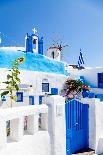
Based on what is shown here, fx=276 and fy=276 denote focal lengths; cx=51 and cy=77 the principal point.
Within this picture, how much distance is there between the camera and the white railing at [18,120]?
7234 millimetres

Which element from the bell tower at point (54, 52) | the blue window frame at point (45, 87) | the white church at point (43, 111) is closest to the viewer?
the white church at point (43, 111)

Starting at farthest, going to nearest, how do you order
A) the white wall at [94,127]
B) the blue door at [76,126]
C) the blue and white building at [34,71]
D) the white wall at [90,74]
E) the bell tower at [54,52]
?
the bell tower at [54,52], the white wall at [90,74], the blue and white building at [34,71], the white wall at [94,127], the blue door at [76,126]

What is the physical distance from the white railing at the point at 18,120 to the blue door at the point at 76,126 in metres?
2.13

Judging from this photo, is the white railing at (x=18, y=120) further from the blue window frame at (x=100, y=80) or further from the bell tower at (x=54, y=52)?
the bell tower at (x=54, y=52)

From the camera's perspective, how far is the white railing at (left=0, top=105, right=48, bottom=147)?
7.23 meters

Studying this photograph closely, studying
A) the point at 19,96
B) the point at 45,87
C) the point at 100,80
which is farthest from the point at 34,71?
the point at 100,80

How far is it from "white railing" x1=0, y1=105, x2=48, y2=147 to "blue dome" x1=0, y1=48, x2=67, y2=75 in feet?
34.1

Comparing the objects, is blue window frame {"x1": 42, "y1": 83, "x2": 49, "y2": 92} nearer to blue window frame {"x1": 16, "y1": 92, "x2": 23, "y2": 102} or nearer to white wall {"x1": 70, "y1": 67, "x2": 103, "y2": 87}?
blue window frame {"x1": 16, "y1": 92, "x2": 23, "y2": 102}

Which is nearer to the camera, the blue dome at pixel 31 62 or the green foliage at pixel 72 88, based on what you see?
the blue dome at pixel 31 62

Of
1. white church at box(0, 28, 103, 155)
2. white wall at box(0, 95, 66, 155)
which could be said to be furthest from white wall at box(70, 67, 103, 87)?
white wall at box(0, 95, 66, 155)

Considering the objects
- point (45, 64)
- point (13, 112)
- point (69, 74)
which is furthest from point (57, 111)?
point (69, 74)

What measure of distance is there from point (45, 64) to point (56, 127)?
12.8 metres

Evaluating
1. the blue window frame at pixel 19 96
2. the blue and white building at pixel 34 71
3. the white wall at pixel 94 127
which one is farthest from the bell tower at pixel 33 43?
the white wall at pixel 94 127

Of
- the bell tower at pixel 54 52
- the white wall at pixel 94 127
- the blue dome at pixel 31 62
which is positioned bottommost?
the white wall at pixel 94 127
